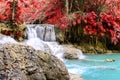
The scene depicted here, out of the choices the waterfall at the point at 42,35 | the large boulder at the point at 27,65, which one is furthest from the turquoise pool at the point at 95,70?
the large boulder at the point at 27,65

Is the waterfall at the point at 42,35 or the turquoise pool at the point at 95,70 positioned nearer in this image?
the turquoise pool at the point at 95,70

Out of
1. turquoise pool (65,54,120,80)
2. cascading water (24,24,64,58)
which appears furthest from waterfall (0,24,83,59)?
turquoise pool (65,54,120,80)

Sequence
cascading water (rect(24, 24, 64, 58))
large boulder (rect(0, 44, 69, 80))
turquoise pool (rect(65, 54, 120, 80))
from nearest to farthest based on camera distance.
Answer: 1. large boulder (rect(0, 44, 69, 80))
2. turquoise pool (rect(65, 54, 120, 80))
3. cascading water (rect(24, 24, 64, 58))

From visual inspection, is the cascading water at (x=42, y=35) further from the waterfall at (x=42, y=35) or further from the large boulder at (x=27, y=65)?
the large boulder at (x=27, y=65)

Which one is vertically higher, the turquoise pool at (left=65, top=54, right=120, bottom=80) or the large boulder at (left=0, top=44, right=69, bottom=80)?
the large boulder at (left=0, top=44, right=69, bottom=80)

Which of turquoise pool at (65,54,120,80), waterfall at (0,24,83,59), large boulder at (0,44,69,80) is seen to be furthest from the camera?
waterfall at (0,24,83,59)

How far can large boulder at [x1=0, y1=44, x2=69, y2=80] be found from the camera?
4.16 m

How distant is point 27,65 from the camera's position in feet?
14.6

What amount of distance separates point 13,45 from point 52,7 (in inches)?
503

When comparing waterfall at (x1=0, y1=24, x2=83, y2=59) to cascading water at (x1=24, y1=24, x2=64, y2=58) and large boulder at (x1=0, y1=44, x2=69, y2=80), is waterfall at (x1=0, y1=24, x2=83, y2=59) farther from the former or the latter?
large boulder at (x1=0, y1=44, x2=69, y2=80)

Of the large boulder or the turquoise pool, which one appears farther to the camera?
the turquoise pool

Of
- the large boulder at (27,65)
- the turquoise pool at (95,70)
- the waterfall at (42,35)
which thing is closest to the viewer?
the large boulder at (27,65)

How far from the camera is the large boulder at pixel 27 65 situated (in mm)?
4160

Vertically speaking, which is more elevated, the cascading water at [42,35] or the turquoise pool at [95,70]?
the cascading water at [42,35]
